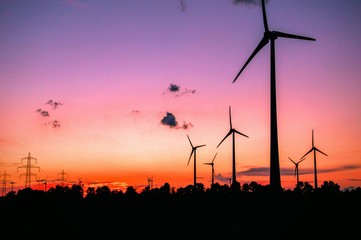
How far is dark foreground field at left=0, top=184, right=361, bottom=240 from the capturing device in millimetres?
56416

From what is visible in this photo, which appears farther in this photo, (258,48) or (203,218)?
(203,218)

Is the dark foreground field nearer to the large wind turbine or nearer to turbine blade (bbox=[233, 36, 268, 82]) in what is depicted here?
the large wind turbine

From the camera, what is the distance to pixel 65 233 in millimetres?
131750

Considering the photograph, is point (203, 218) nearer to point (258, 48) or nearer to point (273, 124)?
point (258, 48)

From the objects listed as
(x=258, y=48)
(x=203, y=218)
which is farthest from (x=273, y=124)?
(x=203, y=218)

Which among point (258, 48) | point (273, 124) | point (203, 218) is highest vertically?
point (258, 48)

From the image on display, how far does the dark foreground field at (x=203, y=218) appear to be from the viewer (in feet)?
185

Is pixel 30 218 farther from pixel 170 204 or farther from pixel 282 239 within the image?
pixel 282 239

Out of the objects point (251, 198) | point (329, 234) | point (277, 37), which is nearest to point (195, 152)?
point (251, 198)

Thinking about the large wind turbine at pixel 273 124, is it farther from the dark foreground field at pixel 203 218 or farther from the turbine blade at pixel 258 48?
the dark foreground field at pixel 203 218

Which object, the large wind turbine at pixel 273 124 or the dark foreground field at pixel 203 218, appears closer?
the large wind turbine at pixel 273 124

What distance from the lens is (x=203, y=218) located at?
154 m

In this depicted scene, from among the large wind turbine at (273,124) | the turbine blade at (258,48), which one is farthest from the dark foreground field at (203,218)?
the turbine blade at (258,48)

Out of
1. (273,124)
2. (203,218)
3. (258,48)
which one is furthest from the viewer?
(203,218)
